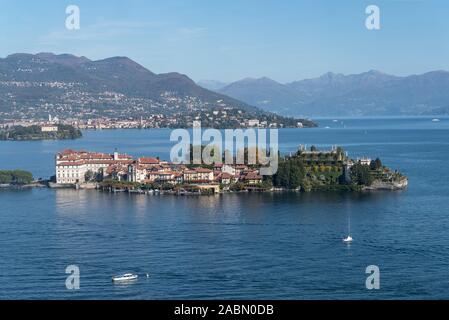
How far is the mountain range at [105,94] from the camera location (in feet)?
97.6

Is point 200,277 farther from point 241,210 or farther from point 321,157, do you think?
point 321,157

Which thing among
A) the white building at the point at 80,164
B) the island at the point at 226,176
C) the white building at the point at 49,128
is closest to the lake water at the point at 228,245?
the island at the point at 226,176

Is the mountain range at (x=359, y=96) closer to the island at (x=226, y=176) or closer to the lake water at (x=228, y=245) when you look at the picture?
the island at (x=226, y=176)

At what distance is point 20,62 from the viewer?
39.4 metres

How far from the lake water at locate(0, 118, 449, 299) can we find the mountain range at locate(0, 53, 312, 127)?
1803 centimetres

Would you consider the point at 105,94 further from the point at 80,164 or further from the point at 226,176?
the point at 226,176

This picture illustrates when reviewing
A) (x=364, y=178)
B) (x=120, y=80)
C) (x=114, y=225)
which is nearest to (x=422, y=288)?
(x=114, y=225)

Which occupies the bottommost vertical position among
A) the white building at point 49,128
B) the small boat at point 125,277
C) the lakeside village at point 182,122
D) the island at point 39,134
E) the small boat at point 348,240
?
the small boat at point 125,277

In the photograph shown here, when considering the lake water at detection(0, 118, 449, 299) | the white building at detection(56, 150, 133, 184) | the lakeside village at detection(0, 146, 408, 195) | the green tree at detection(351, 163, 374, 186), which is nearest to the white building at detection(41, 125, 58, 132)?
the white building at detection(56, 150, 133, 184)

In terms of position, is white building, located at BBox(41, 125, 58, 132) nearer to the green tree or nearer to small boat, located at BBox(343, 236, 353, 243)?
the green tree

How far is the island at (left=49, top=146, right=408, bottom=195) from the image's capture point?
848 cm

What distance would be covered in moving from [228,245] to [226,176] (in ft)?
12.8

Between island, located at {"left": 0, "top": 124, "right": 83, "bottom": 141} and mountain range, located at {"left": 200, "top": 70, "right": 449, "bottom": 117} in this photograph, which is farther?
mountain range, located at {"left": 200, "top": 70, "right": 449, "bottom": 117}

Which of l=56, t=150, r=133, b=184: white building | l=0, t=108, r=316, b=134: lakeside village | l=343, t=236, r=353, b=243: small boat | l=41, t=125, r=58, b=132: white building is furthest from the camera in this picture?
l=0, t=108, r=316, b=134: lakeside village
